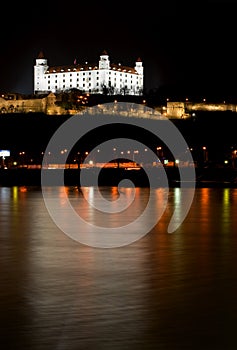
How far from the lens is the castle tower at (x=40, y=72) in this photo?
131250 millimetres

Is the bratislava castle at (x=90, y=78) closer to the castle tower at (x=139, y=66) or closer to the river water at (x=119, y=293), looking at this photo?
the castle tower at (x=139, y=66)

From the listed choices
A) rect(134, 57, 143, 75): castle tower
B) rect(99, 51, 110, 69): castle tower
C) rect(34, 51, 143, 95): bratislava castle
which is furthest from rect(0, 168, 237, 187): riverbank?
rect(134, 57, 143, 75): castle tower

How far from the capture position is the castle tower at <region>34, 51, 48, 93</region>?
13125 centimetres

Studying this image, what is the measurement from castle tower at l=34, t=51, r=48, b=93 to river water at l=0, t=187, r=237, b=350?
119886 millimetres

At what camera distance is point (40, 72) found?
13275 centimetres

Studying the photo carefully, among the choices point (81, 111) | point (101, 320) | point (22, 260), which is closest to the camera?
point (101, 320)

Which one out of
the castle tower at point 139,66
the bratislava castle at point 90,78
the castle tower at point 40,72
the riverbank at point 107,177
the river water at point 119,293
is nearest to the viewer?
the river water at point 119,293

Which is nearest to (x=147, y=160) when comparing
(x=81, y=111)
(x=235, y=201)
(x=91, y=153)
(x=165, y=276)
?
(x=91, y=153)

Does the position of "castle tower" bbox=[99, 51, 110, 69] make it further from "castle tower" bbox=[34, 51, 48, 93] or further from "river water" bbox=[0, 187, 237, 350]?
"river water" bbox=[0, 187, 237, 350]

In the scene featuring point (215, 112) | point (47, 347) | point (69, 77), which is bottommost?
point (47, 347)

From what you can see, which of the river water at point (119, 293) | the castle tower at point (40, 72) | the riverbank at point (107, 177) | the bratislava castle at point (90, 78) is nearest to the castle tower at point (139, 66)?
→ the bratislava castle at point (90, 78)

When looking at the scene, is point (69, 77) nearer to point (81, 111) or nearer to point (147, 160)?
point (81, 111)

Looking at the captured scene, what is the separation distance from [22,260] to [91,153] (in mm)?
60782

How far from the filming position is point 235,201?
23.1 meters
